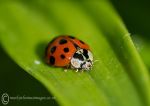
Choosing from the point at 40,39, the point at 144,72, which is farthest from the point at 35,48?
the point at 144,72

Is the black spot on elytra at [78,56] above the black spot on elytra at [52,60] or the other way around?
above

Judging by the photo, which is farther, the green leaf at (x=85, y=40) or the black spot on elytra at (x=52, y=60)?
the black spot on elytra at (x=52, y=60)

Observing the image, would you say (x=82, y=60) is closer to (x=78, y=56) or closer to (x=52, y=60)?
(x=78, y=56)

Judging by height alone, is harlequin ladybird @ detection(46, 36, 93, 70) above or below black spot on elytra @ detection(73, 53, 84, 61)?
below

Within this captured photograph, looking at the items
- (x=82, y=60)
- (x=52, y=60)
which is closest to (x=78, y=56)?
(x=82, y=60)

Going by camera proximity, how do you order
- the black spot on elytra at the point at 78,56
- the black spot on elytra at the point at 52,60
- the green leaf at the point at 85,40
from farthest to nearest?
the black spot on elytra at the point at 78,56 < the black spot on elytra at the point at 52,60 < the green leaf at the point at 85,40
